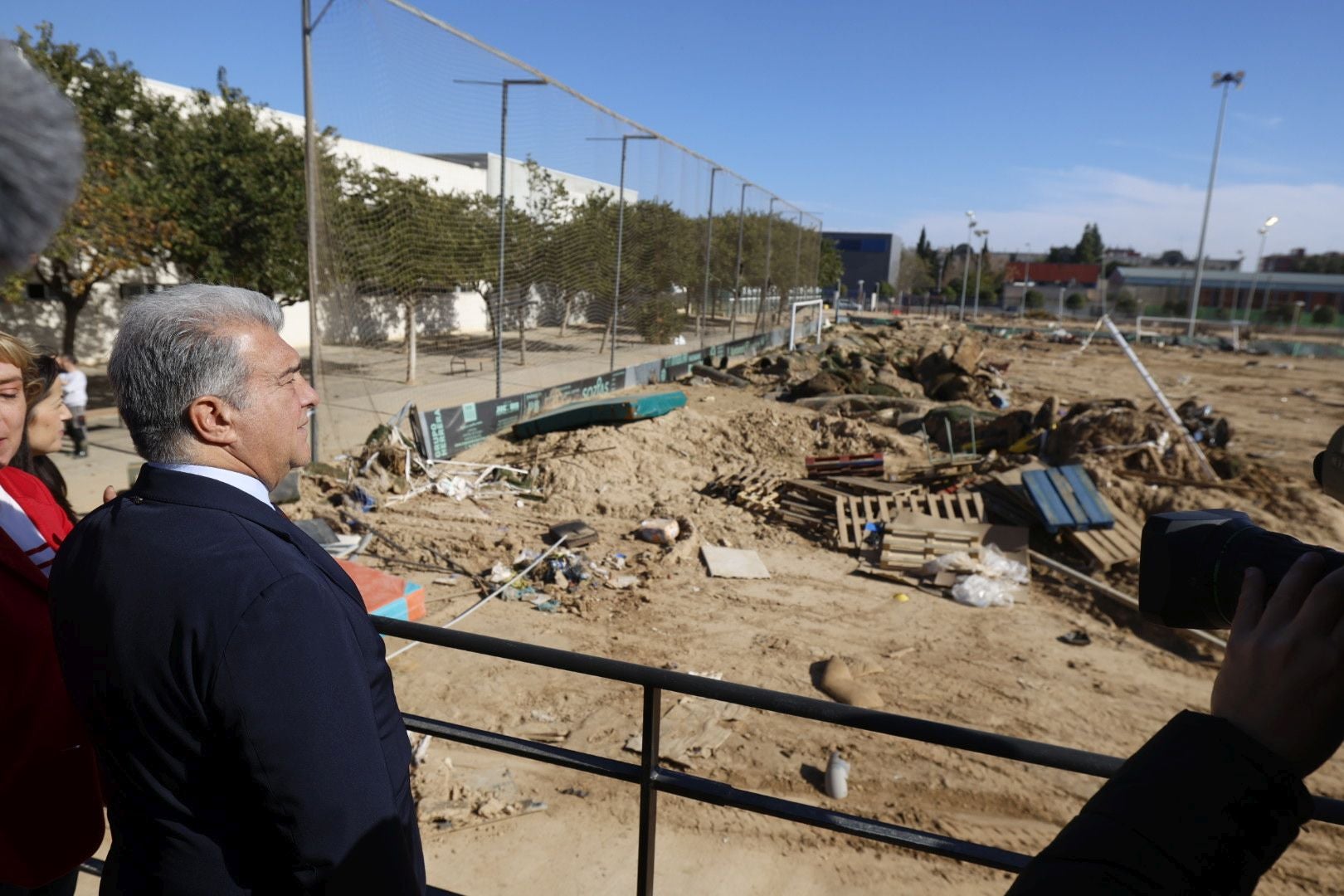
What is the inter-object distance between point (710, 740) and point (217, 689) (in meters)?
5.40

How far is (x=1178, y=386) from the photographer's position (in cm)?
3131

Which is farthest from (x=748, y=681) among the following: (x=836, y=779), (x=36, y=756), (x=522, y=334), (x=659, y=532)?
(x=522, y=334)

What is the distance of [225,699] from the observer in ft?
3.93

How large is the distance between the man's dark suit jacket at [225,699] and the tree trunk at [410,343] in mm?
14908

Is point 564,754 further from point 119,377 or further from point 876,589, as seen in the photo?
point 876,589

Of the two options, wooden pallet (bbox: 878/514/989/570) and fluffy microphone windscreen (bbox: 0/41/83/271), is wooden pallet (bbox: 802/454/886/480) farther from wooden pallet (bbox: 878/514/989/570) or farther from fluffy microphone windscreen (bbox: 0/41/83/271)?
fluffy microphone windscreen (bbox: 0/41/83/271)

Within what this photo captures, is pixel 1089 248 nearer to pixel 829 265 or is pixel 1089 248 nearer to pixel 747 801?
pixel 829 265

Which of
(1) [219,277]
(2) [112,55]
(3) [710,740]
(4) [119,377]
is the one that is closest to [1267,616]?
(4) [119,377]

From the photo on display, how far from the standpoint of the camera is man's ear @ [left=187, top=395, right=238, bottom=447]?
141 centimetres

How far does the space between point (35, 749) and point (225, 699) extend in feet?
3.02

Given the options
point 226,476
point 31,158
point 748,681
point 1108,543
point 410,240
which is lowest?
point 748,681

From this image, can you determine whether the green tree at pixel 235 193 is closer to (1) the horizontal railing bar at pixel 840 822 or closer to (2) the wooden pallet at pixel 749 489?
(2) the wooden pallet at pixel 749 489

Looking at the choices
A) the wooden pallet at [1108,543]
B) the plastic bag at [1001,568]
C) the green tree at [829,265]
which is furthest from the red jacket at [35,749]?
the green tree at [829,265]

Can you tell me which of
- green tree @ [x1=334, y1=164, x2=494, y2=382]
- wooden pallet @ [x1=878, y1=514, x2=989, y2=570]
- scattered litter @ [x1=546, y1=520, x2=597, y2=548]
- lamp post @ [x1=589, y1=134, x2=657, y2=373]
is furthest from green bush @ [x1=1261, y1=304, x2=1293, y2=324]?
scattered litter @ [x1=546, y1=520, x2=597, y2=548]
